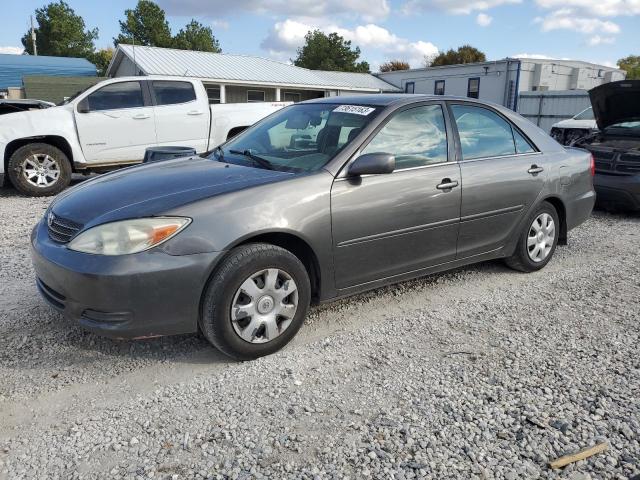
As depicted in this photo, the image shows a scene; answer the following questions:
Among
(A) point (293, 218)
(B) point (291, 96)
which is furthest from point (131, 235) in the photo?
(B) point (291, 96)

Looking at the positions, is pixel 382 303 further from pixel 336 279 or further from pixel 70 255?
pixel 70 255

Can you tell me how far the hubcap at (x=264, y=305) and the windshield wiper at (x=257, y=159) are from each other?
2.81ft

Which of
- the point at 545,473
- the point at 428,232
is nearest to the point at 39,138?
the point at 428,232

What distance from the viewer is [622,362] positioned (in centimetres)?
324

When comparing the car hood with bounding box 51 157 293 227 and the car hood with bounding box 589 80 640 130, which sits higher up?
the car hood with bounding box 589 80 640 130

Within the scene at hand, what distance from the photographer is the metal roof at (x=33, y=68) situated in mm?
31062

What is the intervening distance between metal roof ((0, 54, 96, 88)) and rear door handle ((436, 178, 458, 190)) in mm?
33132

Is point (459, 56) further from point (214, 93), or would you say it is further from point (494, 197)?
point (494, 197)

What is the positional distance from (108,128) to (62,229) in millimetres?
6108

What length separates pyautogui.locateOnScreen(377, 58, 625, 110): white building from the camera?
2848 cm

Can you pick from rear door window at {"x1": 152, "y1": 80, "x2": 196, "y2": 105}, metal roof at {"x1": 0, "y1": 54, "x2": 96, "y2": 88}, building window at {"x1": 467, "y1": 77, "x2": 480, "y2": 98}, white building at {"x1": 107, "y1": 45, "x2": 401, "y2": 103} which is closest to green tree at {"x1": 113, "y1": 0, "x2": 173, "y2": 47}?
metal roof at {"x1": 0, "y1": 54, "x2": 96, "y2": 88}

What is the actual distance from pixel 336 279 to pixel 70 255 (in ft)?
5.28

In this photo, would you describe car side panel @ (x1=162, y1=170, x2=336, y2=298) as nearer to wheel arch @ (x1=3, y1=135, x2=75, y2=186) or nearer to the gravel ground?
the gravel ground

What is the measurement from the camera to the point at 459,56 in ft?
181
